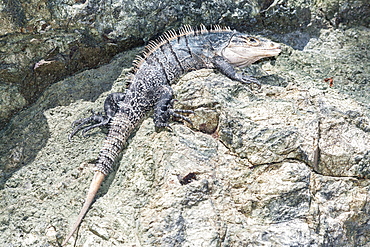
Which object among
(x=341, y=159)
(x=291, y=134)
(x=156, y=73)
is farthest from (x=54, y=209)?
(x=341, y=159)

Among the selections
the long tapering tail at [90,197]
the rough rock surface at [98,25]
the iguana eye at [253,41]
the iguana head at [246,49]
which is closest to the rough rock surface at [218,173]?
the long tapering tail at [90,197]

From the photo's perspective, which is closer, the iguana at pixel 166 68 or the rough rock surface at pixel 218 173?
the rough rock surface at pixel 218 173

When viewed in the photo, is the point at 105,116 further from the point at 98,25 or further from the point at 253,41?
the point at 253,41

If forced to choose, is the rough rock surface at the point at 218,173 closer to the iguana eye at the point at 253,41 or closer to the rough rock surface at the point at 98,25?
the iguana eye at the point at 253,41

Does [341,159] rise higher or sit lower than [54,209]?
lower

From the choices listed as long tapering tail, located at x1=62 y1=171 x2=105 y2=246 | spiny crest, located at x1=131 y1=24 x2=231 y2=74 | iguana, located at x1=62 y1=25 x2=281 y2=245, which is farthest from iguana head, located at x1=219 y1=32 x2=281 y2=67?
A: long tapering tail, located at x1=62 y1=171 x2=105 y2=246

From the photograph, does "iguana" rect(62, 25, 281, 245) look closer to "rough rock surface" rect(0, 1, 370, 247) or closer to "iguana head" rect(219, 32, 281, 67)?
"iguana head" rect(219, 32, 281, 67)

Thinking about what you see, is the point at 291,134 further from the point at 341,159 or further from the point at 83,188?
the point at 83,188
